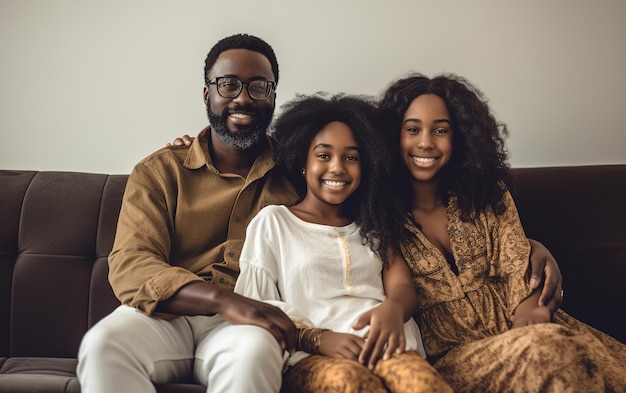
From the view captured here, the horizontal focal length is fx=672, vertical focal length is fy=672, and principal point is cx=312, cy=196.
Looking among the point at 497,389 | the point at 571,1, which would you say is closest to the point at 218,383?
the point at 497,389

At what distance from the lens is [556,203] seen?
243cm

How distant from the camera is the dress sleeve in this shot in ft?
6.61

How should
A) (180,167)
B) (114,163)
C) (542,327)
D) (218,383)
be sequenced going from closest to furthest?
1. (218,383)
2. (542,327)
3. (180,167)
4. (114,163)

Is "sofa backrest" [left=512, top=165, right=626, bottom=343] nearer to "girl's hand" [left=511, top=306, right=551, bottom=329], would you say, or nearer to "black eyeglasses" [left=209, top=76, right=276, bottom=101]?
"girl's hand" [left=511, top=306, right=551, bottom=329]

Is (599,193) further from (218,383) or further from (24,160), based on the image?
(24,160)

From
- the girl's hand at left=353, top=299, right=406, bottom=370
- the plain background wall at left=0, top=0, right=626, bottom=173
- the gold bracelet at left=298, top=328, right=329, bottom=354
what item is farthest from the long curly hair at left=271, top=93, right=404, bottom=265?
the plain background wall at left=0, top=0, right=626, bottom=173

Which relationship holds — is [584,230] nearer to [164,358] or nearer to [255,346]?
[255,346]

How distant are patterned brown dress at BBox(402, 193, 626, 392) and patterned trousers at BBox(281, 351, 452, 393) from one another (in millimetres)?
213

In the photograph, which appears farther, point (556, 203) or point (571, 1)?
point (571, 1)

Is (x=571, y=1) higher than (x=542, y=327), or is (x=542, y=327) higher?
(x=571, y=1)

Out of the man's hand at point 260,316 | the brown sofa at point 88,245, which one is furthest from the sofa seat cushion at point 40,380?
the man's hand at point 260,316

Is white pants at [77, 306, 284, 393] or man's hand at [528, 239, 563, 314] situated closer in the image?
white pants at [77, 306, 284, 393]

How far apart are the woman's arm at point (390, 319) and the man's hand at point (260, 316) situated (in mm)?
192

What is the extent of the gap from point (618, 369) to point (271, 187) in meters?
1.15
